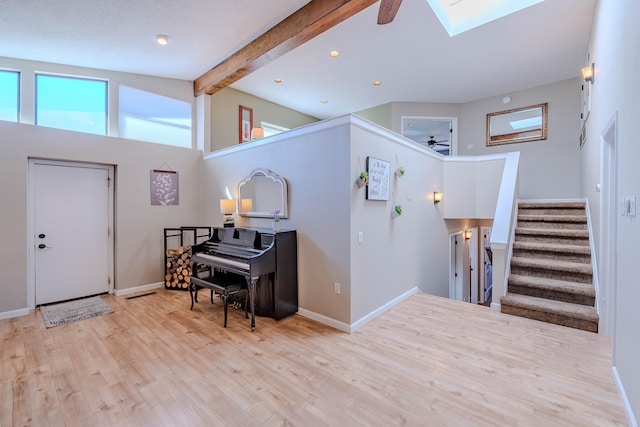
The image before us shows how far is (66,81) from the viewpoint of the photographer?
13.2ft

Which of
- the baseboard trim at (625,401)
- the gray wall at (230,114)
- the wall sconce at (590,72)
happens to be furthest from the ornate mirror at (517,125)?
the baseboard trim at (625,401)

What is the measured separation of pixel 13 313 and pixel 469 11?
7.07 meters

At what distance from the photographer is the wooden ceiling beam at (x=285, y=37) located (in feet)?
9.75

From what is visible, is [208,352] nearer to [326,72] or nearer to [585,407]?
[585,407]

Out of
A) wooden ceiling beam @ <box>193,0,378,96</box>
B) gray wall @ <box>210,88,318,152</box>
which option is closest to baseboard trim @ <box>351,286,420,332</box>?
wooden ceiling beam @ <box>193,0,378,96</box>

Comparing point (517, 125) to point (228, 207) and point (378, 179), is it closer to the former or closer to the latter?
point (378, 179)

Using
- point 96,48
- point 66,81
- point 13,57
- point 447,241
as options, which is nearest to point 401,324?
point 447,241

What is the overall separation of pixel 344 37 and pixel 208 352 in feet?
13.8

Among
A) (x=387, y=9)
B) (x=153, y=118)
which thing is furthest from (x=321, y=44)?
(x=153, y=118)

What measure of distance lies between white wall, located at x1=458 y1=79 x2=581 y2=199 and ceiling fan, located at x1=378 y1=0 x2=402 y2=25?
4.57 metres

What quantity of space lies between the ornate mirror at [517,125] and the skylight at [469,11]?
305 cm

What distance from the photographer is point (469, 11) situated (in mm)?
3904

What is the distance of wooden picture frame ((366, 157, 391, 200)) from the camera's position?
10.6ft

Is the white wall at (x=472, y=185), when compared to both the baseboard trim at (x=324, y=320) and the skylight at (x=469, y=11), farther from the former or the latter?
the baseboard trim at (x=324, y=320)
